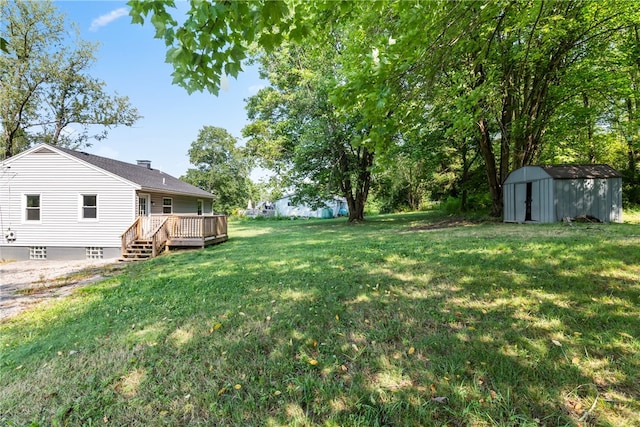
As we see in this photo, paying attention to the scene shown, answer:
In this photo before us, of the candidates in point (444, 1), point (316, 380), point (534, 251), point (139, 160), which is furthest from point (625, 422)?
point (139, 160)

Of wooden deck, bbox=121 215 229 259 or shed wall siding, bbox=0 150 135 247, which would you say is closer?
wooden deck, bbox=121 215 229 259

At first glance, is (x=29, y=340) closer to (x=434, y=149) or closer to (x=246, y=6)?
(x=246, y=6)

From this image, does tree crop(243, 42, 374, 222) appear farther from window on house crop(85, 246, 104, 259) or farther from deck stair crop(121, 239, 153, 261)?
window on house crop(85, 246, 104, 259)

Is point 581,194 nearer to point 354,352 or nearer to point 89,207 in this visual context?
point 354,352

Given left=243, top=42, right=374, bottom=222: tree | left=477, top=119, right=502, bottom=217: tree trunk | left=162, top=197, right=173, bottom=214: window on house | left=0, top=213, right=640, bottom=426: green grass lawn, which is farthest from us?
left=243, top=42, right=374, bottom=222: tree

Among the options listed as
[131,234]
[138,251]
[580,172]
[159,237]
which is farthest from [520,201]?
[131,234]

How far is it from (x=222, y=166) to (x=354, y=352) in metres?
44.0

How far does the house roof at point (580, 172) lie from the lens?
11.4 meters

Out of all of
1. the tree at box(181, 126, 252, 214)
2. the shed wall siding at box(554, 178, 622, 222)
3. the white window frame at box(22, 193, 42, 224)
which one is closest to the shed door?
the shed wall siding at box(554, 178, 622, 222)

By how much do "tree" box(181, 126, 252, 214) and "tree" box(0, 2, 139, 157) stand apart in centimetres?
1670

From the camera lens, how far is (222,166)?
4331 cm

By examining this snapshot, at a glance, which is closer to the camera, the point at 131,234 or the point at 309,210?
the point at 131,234

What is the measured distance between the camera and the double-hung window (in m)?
12.9

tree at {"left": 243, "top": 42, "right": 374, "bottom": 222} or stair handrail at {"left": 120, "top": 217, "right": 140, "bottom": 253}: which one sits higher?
tree at {"left": 243, "top": 42, "right": 374, "bottom": 222}
